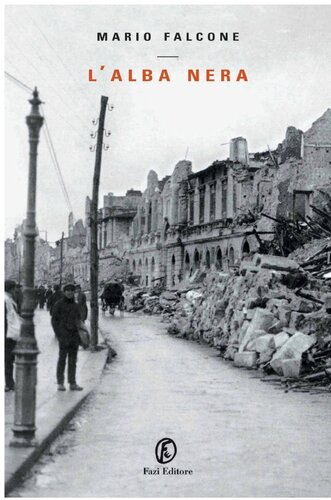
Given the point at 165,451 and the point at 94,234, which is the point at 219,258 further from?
the point at 165,451

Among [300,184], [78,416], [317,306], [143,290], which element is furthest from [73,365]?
[143,290]

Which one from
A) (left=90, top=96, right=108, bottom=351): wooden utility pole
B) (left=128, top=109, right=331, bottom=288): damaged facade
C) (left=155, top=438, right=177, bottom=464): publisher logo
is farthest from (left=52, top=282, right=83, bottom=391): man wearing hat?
(left=128, top=109, right=331, bottom=288): damaged facade

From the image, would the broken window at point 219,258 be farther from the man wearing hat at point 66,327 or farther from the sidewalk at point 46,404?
Answer: the man wearing hat at point 66,327

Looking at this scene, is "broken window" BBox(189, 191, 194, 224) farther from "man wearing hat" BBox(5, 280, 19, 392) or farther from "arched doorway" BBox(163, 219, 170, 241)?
"man wearing hat" BBox(5, 280, 19, 392)

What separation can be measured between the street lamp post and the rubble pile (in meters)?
7.23

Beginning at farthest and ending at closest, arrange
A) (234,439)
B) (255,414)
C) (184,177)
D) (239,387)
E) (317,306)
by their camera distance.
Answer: (184,177) < (317,306) < (239,387) < (255,414) < (234,439)

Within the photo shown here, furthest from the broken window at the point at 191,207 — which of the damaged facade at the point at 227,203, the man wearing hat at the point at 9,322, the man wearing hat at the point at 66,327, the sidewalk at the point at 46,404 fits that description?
the man wearing hat at the point at 9,322

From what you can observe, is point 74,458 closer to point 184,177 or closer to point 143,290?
point 143,290

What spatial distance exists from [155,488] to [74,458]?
119 centimetres

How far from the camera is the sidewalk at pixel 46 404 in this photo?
7021mm

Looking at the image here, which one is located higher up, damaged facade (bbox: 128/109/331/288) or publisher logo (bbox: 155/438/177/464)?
damaged facade (bbox: 128/109/331/288)

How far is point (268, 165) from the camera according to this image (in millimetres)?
40875

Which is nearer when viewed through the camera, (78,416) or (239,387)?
(78,416)

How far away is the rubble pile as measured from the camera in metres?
14.6
